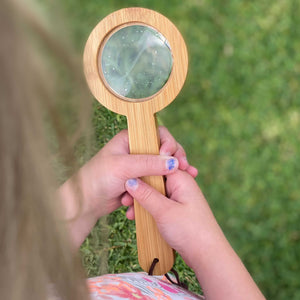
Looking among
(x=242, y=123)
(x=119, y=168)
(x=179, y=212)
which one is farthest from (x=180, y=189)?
(x=242, y=123)

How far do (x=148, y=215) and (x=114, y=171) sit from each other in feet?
0.48

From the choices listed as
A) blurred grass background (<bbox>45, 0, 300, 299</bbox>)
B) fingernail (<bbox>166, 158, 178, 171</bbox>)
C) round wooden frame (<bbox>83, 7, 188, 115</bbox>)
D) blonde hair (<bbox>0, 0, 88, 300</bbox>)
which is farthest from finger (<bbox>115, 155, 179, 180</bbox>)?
blurred grass background (<bbox>45, 0, 300, 299</bbox>)

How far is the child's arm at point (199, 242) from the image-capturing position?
122cm

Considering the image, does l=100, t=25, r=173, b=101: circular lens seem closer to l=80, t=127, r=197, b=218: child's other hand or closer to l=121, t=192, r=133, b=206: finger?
l=80, t=127, r=197, b=218: child's other hand

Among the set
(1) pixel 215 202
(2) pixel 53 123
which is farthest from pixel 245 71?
(2) pixel 53 123

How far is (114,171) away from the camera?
1.25 metres

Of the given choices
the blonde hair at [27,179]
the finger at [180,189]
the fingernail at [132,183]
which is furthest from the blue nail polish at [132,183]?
the blonde hair at [27,179]

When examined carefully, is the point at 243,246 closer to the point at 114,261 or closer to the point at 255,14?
the point at 114,261

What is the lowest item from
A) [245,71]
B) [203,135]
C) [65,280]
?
[65,280]

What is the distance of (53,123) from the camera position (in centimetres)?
70

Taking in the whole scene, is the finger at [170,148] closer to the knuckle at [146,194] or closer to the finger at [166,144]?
the finger at [166,144]

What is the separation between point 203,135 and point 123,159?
86cm

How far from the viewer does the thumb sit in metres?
1.22

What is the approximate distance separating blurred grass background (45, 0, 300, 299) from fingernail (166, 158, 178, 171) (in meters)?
0.64
